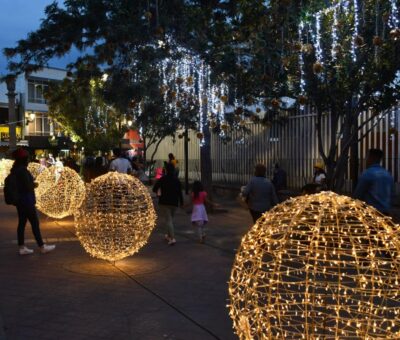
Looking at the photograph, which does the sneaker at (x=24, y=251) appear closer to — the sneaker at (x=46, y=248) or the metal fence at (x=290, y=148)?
the sneaker at (x=46, y=248)

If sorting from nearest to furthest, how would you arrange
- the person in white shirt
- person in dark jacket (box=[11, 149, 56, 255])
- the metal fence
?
person in dark jacket (box=[11, 149, 56, 255]) → the person in white shirt → the metal fence

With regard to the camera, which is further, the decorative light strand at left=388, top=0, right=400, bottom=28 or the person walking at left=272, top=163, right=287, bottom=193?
the person walking at left=272, top=163, right=287, bottom=193

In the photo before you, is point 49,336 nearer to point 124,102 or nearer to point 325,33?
point 325,33

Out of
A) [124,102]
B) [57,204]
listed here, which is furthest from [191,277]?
[124,102]

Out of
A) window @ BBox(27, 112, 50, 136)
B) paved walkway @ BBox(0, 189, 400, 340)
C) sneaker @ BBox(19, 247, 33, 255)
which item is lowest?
paved walkway @ BBox(0, 189, 400, 340)

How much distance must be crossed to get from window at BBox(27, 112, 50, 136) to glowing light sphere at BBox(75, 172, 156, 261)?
48.2 m

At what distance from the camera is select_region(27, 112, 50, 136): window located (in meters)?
53.5

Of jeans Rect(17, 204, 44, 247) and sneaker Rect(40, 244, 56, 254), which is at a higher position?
jeans Rect(17, 204, 44, 247)

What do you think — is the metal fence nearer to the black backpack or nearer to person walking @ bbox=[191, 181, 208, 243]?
person walking @ bbox=[191, 181, 208, 243]

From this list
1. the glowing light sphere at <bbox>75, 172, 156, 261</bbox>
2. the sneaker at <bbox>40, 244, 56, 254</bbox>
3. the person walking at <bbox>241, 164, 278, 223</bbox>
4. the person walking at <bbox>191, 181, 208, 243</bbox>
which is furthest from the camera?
the person walking at <bbox>191, 181, 208, 243</bbox>

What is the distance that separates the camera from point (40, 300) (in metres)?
6.08

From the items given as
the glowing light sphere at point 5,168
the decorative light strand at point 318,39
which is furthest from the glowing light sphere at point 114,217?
the glowing light sphere at point 5,168

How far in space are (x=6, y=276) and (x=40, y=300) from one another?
57.3 inches

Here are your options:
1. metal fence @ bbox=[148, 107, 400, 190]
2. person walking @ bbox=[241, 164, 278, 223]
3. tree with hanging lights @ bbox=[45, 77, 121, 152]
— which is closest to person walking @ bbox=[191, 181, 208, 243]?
person walking @ bbox=[241, 164, 278, 223]
